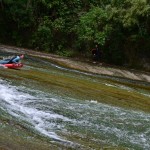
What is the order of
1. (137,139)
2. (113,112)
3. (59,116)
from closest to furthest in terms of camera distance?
(137,139), (59,116), (113,112)

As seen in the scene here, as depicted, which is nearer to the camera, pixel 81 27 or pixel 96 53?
pixel 96 53

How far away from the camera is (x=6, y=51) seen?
35.7 metres

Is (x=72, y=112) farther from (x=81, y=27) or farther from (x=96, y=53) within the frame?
(x=81, y=27)

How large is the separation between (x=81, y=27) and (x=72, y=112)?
25.6 metres

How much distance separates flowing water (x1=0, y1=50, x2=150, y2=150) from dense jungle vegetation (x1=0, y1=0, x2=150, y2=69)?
49.8 ft

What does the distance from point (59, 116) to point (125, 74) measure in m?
18.7

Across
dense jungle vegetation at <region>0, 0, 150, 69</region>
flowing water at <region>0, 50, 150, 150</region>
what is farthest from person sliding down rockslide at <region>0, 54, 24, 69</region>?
dense jungle vegetation at <region>0, 0, 150, 69</region>

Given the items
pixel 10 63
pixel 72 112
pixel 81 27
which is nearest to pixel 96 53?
pixel 81 27

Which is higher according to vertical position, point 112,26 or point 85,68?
point 112,26

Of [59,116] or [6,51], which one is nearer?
[59,116]

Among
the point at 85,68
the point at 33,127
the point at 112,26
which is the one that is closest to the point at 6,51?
the point at 85,68

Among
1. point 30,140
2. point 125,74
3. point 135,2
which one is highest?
point 135,2

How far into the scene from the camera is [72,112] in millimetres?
16078

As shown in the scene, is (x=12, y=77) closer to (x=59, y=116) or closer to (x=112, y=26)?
(x=59, y=116)
